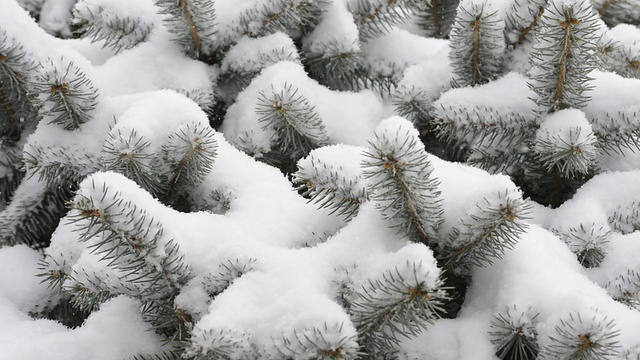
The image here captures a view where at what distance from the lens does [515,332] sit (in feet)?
3.62

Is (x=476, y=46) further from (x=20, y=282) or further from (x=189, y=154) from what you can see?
(x=20, y=282)

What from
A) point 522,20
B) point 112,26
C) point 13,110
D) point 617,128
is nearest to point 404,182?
point 617,128

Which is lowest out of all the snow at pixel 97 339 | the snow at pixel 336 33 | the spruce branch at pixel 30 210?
the spruce branch at pixel 30 210

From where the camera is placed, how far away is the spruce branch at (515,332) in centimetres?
110

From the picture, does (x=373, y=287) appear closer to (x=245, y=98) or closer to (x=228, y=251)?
(x=228, y=251)

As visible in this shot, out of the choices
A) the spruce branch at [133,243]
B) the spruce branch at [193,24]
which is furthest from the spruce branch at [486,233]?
the spruce branch at [193,24]

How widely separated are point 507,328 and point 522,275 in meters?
0.13

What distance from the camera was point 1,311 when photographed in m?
1.49

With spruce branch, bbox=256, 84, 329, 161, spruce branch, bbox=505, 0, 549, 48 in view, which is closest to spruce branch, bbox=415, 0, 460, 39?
spruce branch, bbox=505, 0, 549, 48

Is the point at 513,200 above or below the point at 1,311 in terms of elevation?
above

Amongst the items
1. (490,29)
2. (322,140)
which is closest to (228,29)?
(322,140)

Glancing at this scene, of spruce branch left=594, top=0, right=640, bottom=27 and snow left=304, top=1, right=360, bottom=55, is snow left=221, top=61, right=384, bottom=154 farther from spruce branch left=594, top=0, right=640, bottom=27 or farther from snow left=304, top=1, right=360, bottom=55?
spruce branch left=594, top=0, right=640, bottom=27

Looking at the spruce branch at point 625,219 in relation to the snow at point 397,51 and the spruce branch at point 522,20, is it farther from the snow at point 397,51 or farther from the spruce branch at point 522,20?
the snow at point 397,51

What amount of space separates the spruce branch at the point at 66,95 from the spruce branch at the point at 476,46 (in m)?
0.99
